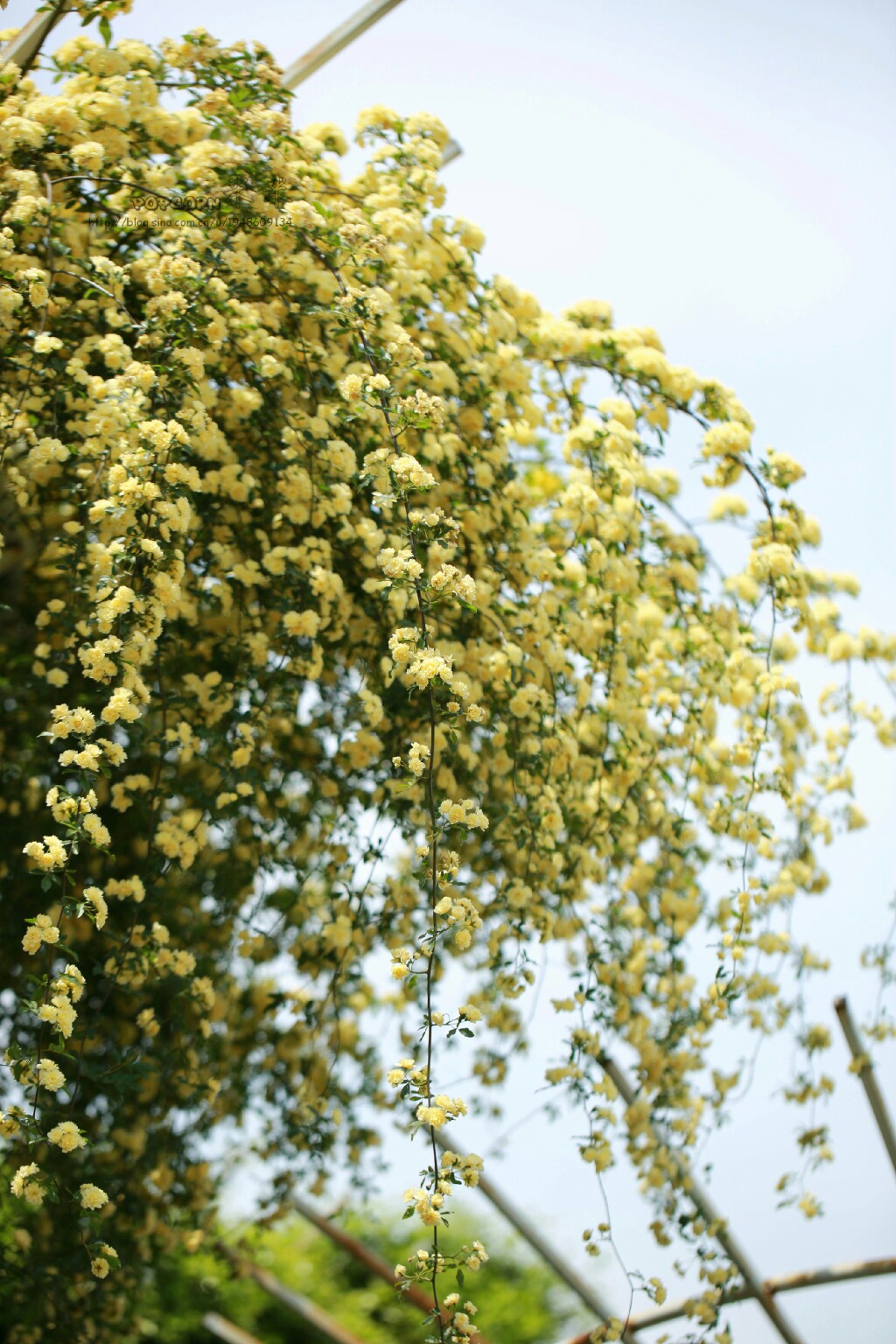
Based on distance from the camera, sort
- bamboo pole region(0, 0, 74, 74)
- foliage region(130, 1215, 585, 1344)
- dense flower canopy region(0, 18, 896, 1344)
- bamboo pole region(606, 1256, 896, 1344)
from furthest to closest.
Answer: foliage region(130, 1215, 585, 1344) < bamboo pole region(606, 1256, 896, 1344) < bamboo pole region(0, 0, 74, 74) < dense flower canopy region(0, 18, 896, 1344)

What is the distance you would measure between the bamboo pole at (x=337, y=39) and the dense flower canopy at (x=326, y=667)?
0.63ft

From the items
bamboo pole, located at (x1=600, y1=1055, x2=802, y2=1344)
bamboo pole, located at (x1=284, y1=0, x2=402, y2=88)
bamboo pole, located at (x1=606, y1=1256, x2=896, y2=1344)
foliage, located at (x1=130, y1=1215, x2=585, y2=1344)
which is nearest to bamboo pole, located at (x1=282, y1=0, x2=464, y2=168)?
bamboo pole, located at (x1=284, y1=0, x2=402, y2=88)

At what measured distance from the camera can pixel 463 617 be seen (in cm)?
140

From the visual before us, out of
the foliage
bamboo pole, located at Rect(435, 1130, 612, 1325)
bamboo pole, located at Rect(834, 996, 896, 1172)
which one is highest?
the foliage

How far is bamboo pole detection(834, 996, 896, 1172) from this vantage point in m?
1.71

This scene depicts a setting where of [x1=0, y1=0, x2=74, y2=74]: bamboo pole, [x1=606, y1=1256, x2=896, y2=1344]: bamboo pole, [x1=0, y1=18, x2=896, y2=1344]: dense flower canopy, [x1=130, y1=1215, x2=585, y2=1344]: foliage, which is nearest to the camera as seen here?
[x1=0, y1=18, x2=896, y2=1344]: dense flower canopy

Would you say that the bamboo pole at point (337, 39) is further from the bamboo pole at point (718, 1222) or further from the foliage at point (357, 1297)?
the foliage at point (357, 1297)

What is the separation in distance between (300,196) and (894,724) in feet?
3.80

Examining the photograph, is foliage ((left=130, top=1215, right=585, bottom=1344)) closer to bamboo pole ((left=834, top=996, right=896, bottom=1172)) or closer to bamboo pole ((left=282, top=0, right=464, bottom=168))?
bamboo pole ((left=834, top=996, right=896, bottom=1172))

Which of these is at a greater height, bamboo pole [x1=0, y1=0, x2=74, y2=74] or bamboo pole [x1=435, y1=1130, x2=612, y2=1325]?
bamboo pole [x1=0, y1=0, x2=74, y2=74]

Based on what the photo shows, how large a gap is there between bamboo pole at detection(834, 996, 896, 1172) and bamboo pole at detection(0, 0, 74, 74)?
1.52 meters

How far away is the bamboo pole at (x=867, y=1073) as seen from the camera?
171cm

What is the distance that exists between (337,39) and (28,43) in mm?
417

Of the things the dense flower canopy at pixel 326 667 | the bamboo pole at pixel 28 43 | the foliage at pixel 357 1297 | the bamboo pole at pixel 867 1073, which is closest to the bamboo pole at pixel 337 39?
the dense flower canopy at pixel 326 667
